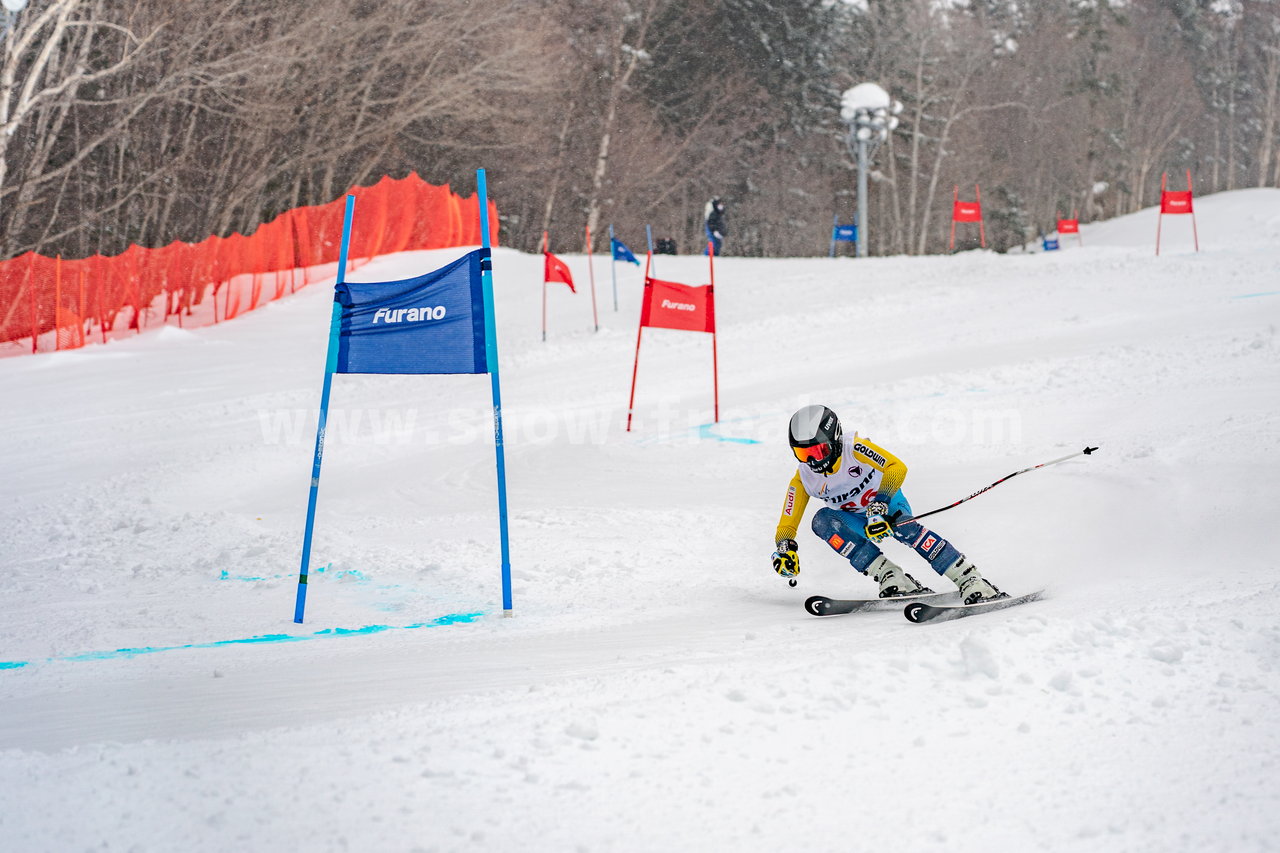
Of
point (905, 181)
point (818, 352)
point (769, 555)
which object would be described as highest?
point (905, 181)

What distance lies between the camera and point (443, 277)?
6.38 m

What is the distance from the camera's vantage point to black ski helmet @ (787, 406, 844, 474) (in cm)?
659

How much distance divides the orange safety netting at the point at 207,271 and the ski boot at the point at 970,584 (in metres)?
15.9

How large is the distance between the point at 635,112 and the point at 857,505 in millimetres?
38805

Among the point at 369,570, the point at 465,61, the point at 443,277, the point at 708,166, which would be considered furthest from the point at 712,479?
the point at 708,166

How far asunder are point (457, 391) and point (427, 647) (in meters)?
10.3

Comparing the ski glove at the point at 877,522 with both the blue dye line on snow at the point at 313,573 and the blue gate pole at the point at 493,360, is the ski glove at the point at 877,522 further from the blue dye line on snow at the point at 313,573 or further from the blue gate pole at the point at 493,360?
the blue dye line on snow at the point at 313,573

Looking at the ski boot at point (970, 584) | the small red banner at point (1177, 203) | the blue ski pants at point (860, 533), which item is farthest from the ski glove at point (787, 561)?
the small red banner at point (1177, 203)

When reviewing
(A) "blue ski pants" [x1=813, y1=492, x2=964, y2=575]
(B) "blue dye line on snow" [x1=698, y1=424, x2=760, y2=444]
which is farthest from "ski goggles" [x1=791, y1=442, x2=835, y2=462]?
(B) "blue dye line on snow" [x1=698, y1=424, x2=760, y2=444]

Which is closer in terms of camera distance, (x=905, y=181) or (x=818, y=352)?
(x=818, y=352)

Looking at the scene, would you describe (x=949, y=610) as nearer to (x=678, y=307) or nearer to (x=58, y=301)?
(x=678, y=307)

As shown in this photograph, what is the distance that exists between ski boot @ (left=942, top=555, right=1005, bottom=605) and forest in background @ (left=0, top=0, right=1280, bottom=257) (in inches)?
665

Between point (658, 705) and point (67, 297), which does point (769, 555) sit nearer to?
point (658, 705)

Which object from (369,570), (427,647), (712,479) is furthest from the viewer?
(712,479)
